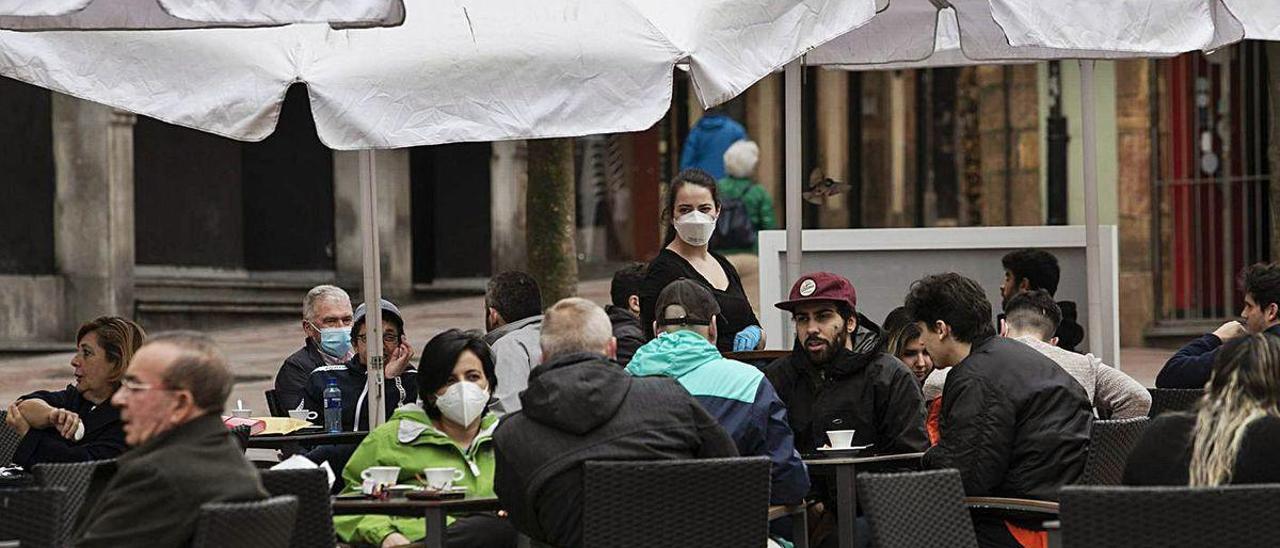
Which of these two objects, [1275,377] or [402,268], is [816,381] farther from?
[402,268]

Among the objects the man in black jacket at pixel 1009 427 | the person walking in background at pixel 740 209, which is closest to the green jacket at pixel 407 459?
the man in black jacket at pixel 1009 427

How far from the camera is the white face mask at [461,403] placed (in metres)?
7.55

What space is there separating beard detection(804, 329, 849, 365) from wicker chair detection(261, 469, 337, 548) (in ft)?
8.15

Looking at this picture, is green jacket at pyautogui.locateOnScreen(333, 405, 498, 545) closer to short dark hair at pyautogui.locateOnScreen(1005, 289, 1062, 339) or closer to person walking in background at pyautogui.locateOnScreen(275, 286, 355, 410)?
short dark hair at pyautogui.locateOnScreen(1005, 289, 1062, 339)

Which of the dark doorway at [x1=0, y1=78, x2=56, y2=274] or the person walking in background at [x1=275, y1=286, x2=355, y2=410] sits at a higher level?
the dark doorway at [x1=0, y1=78, x2=56, y2=274]

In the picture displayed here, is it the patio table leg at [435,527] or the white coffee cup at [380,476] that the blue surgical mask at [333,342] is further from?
the patio table leg at [435,527]

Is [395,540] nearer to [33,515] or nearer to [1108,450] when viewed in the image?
[33,515]

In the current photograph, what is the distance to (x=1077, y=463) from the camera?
7.61 metres

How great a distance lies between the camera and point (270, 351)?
19766mm

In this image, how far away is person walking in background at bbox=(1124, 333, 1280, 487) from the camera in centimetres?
596

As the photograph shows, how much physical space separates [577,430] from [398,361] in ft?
10.4

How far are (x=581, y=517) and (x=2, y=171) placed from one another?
14.2 meters

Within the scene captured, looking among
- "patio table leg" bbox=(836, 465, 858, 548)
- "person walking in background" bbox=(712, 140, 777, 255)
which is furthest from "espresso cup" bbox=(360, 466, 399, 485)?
"person walking in background" bbox=(712, 140, 777, 255)

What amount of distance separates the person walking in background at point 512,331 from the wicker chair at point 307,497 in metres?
2.09
